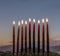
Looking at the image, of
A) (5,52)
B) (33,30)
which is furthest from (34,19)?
(5,52)

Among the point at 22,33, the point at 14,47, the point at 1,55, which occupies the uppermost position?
the point at 22,33

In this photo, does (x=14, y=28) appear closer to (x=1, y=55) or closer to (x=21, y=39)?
(x=21, y=39)

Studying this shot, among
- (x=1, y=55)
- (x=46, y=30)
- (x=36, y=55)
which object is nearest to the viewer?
(x=46, y=30)

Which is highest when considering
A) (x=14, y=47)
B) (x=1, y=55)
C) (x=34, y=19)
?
(x=34, y=19)

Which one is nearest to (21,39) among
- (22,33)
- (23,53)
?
(22,33)

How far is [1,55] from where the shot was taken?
A: 1055 centimetres

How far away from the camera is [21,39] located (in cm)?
841

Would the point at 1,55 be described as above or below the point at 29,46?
below

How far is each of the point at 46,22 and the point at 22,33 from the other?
3.75 feet

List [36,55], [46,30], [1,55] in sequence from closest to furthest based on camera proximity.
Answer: [46,30], [36,55], [1,55]

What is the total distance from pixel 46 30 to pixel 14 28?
4.50ft

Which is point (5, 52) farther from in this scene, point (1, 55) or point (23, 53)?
point (23, 53)

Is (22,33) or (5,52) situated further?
(5,52)

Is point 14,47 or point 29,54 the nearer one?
point 14,47
